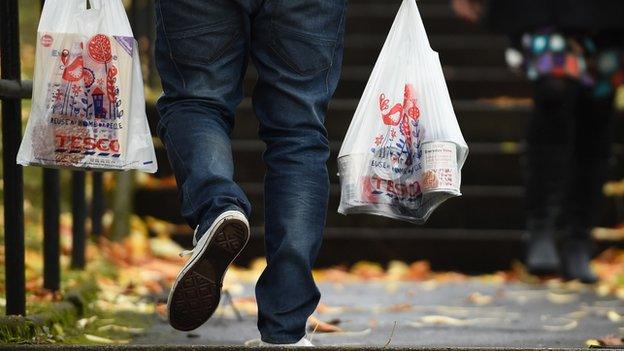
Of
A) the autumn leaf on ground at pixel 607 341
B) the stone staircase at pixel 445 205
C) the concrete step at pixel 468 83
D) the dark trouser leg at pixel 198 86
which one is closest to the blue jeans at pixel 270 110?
the dark trouser leg at pixel 198 86

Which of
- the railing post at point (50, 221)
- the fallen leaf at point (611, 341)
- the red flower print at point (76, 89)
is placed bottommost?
the fallen leaf at point (611, 341)

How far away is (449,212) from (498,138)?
56cm

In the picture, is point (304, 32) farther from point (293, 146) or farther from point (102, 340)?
point (102, 340)

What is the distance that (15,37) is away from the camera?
11.1ft

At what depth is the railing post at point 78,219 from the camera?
465cm

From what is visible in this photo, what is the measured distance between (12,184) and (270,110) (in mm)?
736

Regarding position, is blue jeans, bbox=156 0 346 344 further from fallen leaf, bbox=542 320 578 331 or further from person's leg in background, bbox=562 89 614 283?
person's leg in background, bbox=562 89 614 283

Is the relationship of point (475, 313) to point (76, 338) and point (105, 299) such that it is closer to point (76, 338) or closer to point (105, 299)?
point (105, 299)

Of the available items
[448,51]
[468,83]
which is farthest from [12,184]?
[448,51]

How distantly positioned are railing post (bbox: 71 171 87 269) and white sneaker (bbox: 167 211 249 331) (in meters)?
1.86

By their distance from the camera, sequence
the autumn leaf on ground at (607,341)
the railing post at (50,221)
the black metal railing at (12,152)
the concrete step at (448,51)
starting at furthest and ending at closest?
1. the concrete step at (448,51)
2. the railing post at (50,221)
3. the autumn leaf on ground at (607,341)
4. the black metal railing at (12,152)

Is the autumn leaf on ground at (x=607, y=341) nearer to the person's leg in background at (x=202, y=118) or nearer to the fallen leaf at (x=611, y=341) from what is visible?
the fallen leaf at (x=611, y=341)

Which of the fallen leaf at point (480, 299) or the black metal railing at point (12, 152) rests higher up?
the black metal railing at point (12, 152)

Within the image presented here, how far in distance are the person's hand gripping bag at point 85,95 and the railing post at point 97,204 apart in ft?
7.45
